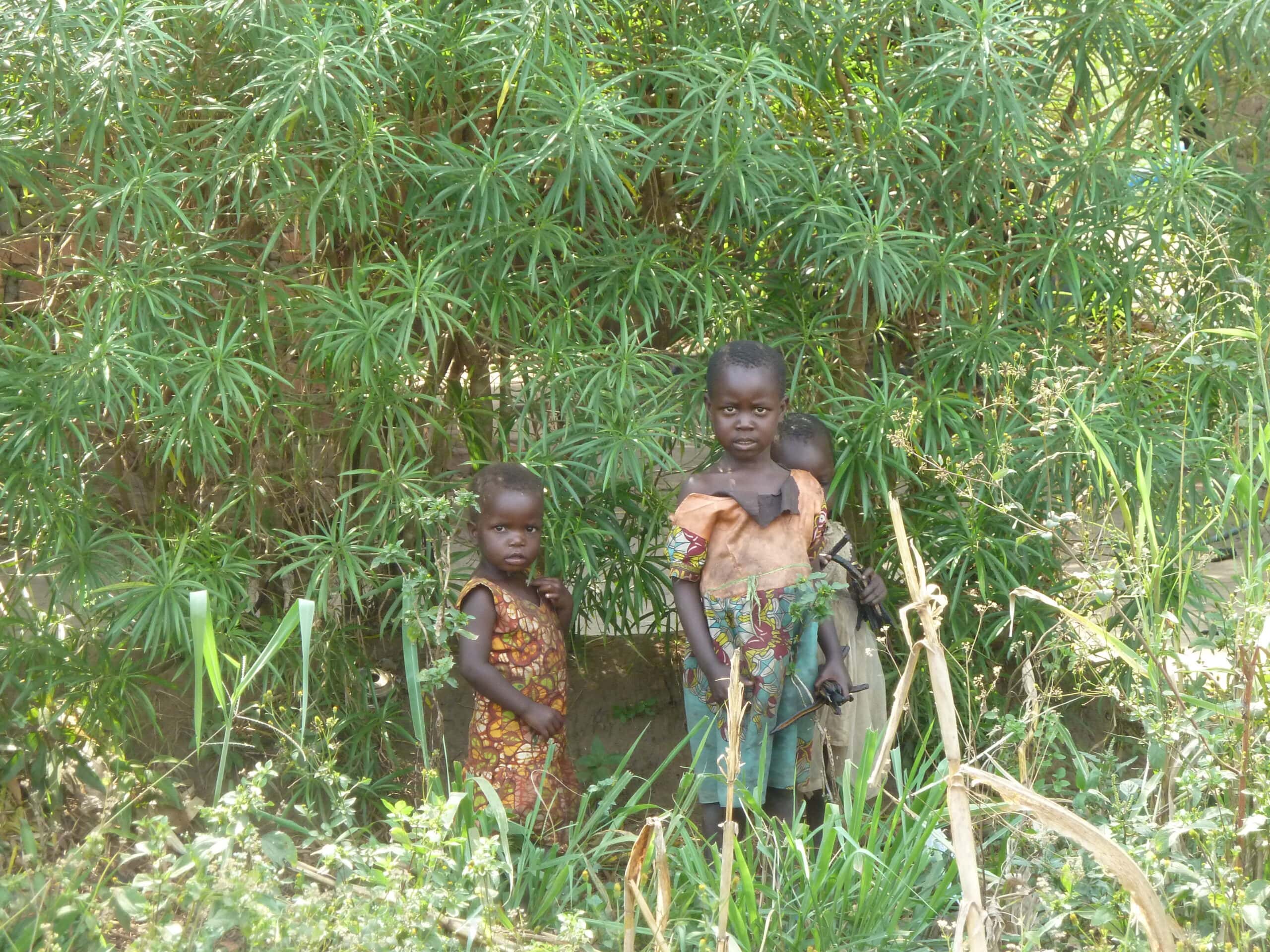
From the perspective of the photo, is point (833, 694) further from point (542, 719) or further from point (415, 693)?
point (415, 693)

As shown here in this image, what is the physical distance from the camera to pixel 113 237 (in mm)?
2938

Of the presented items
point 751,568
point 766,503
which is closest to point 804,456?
point 766,503

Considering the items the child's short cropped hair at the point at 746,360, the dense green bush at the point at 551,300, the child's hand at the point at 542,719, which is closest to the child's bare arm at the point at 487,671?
the child's hand at the point at 542,719

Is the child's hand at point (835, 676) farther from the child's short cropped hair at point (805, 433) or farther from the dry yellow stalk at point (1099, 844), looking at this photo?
the dry yellow stalk at point (1099, 844)

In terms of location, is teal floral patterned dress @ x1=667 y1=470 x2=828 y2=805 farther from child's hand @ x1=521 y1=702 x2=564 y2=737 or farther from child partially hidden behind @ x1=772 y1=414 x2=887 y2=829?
child's hand @ x1=521 y1=702 x2=564 y2=737

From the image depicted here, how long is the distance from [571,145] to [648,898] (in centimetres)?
155

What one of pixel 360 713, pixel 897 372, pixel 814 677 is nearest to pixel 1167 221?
pixel 897 372

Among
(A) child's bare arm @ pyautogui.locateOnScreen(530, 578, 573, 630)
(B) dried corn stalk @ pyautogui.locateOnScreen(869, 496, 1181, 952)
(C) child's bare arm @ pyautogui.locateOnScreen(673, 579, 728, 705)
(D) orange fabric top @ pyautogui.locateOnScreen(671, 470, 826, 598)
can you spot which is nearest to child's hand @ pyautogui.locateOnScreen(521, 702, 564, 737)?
(A) child's bare arm @ pyautogui.locateOnScreen(530, 578, 573, 630)

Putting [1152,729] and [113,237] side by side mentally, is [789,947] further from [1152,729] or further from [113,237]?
[113,237]

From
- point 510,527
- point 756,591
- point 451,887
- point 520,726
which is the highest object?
point 510,527

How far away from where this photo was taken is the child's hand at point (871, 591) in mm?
3113

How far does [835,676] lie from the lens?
2992 millimetres

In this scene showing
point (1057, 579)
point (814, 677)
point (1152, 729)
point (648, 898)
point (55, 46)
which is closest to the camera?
point (1152, 729)

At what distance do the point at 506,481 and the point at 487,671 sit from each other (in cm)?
43
